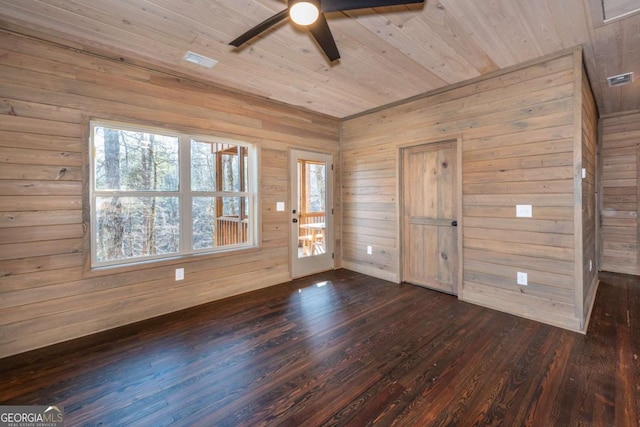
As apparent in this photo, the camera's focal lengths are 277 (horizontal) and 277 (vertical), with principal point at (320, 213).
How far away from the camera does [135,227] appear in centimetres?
303

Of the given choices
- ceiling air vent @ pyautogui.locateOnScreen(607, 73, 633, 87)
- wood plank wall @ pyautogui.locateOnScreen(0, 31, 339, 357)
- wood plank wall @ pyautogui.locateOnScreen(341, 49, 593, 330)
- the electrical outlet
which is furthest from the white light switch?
wood plank wall @ pyautogui.locateOnScreen(0, 31, 339, 357)

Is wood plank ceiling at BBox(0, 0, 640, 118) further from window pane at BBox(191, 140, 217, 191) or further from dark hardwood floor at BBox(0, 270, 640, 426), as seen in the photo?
dark hardwood floor at BBox(0, 270, 640, 426)

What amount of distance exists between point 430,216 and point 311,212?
1864 millimetres

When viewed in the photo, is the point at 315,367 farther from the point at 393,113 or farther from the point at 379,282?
the point at 393,113

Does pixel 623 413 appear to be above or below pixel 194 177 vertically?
below

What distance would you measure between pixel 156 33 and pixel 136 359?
2752 millimetres

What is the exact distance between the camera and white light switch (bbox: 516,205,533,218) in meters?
2.91

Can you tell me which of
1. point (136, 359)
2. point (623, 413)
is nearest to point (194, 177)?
point (136, 359)

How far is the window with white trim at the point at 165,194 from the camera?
2842 mm

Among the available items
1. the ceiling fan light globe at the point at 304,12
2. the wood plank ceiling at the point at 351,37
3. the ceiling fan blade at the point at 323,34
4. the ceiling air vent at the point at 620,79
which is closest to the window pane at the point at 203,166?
the wood plank ceiling at the point at 351,37

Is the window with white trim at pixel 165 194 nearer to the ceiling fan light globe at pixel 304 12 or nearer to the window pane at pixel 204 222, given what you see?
the window pane at pixel 204 222

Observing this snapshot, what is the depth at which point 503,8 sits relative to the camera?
82.0 inches

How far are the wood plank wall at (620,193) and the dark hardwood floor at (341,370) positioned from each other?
2.02 m

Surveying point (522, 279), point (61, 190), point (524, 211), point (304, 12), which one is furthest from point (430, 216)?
point (61, 190)
